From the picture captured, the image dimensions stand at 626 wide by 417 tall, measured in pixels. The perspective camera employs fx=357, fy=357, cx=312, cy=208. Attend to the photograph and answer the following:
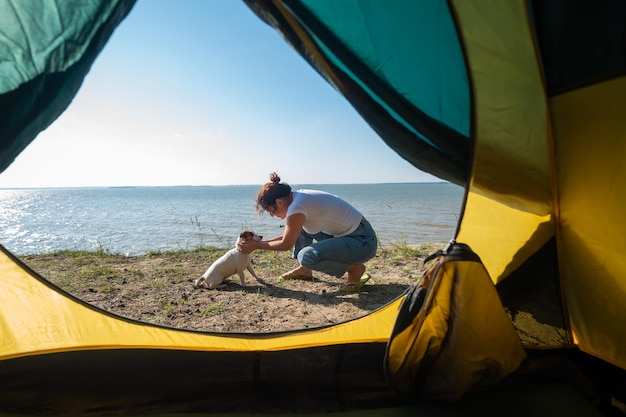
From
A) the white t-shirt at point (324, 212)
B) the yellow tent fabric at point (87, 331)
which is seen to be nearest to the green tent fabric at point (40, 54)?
the yellow tent fabric at point (87, 331)

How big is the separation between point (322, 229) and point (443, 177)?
1.73 metres

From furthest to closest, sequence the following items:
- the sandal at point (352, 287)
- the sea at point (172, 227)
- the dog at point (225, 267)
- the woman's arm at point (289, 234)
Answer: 1. the sea at point (172, 227)
2. the dog at point (225, 267)
3. the sandal at point (352, 287)
4. the woman's arm at point (289, 234)

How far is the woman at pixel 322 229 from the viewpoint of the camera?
9.87 feet

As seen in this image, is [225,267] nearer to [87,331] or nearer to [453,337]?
[87,331]

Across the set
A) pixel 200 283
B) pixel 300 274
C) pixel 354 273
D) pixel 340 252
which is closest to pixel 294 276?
pixel 300 274

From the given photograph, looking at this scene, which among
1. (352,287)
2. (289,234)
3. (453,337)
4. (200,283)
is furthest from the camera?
(200,283)

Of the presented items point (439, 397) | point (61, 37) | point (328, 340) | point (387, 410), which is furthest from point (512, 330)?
point (61, 37)

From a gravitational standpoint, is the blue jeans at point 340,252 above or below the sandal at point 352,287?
above

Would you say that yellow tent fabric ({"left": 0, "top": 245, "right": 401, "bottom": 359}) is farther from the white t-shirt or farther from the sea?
the white t-shirt

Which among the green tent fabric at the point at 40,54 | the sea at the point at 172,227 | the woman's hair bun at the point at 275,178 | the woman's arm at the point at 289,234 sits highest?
the green tent fabric at the point at 40,54

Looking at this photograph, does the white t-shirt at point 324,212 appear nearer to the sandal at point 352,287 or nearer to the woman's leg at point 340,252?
the woman's leg at point 340,252

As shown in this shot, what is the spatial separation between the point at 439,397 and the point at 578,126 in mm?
1193

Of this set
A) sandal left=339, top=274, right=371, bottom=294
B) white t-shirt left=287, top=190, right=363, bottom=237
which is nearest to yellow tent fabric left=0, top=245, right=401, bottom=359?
white t-shirt left=287, top=190, right=363, bottom=237

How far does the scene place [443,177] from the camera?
1.78 meters
